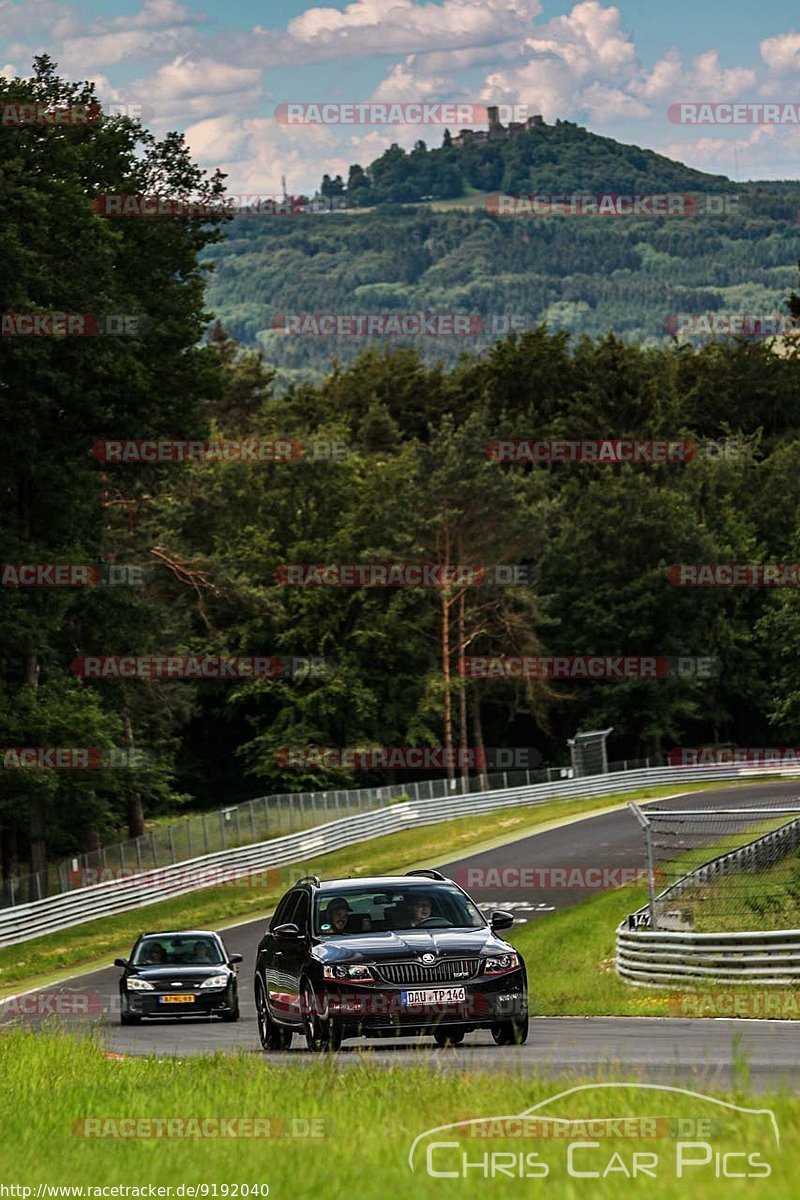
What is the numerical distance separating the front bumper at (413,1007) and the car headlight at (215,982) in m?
9.54

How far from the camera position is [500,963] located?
1521cm

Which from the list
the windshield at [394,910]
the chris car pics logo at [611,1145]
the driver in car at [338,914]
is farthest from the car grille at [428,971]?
the chris car pics logo at [611,1145]

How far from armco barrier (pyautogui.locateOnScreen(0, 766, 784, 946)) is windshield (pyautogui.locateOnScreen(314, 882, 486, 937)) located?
2714cm

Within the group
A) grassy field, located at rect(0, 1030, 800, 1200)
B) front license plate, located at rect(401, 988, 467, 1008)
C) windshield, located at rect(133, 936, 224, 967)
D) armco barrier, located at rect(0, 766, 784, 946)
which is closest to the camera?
grassy field, located at rect(0, 1030, 800, 1200)

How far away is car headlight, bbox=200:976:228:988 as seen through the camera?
80.5 feet

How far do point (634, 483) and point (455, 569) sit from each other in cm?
1375

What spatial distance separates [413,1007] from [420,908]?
1.42 metres

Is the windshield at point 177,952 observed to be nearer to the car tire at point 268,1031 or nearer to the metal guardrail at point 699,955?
the metal guardrail at point 699,955

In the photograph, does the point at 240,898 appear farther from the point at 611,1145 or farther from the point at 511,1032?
the point at 611,1145

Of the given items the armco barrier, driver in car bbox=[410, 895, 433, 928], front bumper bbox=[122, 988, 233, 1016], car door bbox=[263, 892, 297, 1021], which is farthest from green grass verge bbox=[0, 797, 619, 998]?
driver in car bbox=[410, 895, 433, 928]

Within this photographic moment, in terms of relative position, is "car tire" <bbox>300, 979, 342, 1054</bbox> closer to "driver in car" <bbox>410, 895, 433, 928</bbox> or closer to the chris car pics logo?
"driver in car" <bbox>410, 895, 433, 928</bbox>

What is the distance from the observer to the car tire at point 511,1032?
50.1ft

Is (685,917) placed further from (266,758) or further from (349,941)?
(266,758)

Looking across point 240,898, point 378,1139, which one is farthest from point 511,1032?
point 240,898
